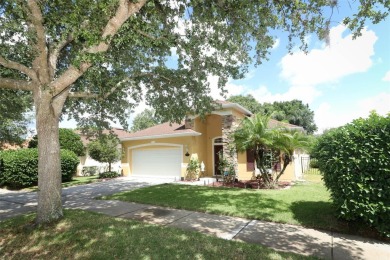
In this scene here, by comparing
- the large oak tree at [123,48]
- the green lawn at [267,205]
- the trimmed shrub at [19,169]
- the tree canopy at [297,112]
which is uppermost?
the tree canopy at [297,112]

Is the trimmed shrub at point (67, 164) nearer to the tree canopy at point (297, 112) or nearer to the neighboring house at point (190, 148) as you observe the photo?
the neighboring house at point (190, 148)

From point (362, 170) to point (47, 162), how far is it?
788cm

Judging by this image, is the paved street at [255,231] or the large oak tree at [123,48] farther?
the large oak tree at [123,48]

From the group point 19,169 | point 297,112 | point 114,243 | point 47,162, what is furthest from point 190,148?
point 297,112

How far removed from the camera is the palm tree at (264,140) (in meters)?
12.0

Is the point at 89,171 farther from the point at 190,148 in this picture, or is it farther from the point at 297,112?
the point at 297,112

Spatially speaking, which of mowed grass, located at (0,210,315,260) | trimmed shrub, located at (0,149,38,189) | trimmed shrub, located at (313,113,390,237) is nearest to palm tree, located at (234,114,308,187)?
trimmed shrub, located at (313,113,390,237)

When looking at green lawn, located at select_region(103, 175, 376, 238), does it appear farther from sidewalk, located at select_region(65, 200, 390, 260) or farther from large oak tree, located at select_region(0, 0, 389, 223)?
large oak tree, located at select_region(0, 0, 389, 223)

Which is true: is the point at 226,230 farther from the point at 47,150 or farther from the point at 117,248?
the point at 47,150

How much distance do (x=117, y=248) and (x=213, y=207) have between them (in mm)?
4101

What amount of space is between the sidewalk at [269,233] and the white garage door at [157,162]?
371 inches

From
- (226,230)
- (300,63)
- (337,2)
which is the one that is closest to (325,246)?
(226,230)

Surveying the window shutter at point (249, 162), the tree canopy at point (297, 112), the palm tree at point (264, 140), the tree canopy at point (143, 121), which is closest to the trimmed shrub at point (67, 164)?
the palm tree at point (264, 140)

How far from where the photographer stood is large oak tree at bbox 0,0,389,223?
643 cm
